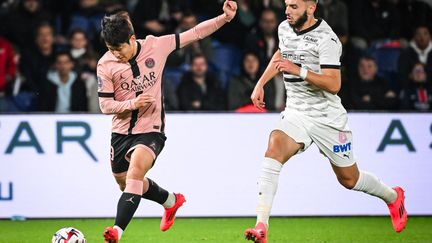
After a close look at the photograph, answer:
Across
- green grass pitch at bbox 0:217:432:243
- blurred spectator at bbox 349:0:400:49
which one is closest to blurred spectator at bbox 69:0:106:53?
blurred spectator at bbox 349:0:400:49

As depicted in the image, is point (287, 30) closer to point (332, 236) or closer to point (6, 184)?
point (332, 236)

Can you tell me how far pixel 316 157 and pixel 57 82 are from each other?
349 cm

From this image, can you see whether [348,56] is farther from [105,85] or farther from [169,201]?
[105,85]

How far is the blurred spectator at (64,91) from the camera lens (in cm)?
1135

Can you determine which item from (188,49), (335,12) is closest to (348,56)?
(335,12)

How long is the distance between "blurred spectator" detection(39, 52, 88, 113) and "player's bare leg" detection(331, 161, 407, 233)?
4.62 metres

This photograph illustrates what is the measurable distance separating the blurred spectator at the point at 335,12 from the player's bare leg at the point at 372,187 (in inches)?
203

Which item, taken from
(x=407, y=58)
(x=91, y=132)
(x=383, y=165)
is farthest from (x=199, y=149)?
(x=407, y=58)

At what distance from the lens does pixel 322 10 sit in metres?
12.8

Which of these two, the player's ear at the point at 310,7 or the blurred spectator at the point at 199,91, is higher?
the player's ear at the point at 310,7

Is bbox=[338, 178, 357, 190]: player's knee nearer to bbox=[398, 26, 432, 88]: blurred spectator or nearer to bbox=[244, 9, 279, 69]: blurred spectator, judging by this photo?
bbox=[244, 9, 279, 69]: blurred spectator

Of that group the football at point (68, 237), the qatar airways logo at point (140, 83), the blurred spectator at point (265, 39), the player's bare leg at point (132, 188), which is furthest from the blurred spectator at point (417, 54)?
A: the football at point (68, 237)

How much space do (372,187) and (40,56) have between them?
5861 mm

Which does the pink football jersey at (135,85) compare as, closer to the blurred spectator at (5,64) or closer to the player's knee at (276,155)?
the player's knee at (276,155)
